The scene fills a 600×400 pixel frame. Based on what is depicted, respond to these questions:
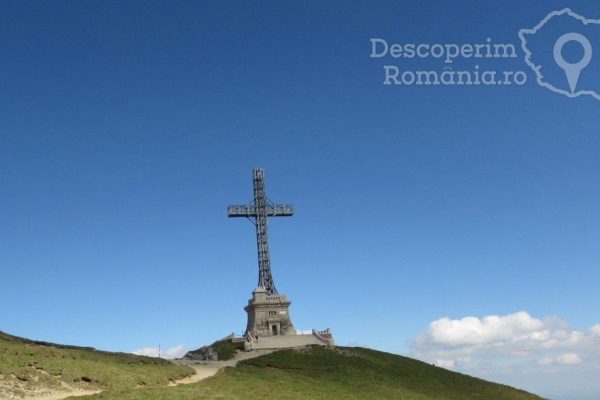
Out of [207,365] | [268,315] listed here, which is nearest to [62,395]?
[207,365]

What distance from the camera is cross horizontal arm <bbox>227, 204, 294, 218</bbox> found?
259ft

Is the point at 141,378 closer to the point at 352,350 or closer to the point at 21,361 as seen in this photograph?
the point at 21,361

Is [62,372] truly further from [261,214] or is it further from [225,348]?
[261,214]

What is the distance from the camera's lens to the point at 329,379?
164 feet

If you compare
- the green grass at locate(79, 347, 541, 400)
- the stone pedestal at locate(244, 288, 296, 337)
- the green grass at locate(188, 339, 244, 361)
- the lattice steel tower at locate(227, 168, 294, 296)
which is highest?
the lattice steel tower at locate(227, 168, 294, 296)

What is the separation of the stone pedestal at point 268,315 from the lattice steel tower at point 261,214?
3.07 metres

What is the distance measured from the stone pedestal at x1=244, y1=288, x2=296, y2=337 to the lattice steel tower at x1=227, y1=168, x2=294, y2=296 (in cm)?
307

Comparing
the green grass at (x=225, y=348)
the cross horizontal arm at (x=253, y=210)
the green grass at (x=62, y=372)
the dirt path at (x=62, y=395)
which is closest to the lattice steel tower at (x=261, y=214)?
the cross horizontal arm at (x=253, y=210)

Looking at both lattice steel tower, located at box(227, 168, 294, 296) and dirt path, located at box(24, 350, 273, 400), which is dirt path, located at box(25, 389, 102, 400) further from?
lattice steel tower, located at box(227, 168, 294, 296)

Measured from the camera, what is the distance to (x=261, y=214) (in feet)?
260

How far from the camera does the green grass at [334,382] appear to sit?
3762 centimetres

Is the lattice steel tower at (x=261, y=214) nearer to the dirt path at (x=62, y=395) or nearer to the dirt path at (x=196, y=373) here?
the dirt path at (x=196, y=373)

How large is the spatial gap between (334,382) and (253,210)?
34.7 meters

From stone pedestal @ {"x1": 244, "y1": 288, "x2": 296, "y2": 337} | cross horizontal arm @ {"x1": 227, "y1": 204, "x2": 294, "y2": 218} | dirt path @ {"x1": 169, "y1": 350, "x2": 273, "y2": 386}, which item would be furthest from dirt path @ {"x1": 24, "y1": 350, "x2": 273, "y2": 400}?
cross horizontal arm @ {"x1": 227, "y1": 204, "x2": 294, "y2": 218}
